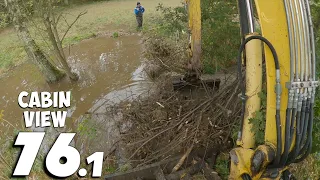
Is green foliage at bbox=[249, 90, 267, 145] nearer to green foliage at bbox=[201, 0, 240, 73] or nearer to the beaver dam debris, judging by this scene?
the beaver dam debris

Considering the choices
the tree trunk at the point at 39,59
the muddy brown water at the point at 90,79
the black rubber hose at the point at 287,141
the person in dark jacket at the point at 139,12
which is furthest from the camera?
A: the person in dark jacket at the point at 139,12

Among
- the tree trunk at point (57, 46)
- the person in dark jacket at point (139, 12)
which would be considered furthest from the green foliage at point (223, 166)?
the person in dark jacket at point (139, 12)

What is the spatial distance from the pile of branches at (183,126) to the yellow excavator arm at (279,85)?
1.56 m

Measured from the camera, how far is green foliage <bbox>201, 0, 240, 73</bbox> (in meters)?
7.26

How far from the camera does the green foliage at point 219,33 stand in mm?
7258

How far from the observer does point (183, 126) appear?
4730mm

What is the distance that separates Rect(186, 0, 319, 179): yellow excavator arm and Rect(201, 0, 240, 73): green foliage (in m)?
4.53

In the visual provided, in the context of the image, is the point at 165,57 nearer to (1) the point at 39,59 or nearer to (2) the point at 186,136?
(1) the point at 39,59

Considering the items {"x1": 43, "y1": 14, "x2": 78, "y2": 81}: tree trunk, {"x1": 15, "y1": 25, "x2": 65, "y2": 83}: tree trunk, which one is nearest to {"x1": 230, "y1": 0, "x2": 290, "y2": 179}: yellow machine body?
{"x1": 43, "y1": 14, "x2": 78, "y2": 81}: tree trunk

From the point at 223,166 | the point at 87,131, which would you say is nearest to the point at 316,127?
the point at 223,166

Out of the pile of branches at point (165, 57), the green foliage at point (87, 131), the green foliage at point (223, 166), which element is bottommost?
the green foliage at point (223, 166)

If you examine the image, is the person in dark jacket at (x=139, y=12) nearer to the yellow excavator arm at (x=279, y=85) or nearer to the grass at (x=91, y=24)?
the grass at (x=91, y=24)

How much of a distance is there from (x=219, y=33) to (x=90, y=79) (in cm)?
437

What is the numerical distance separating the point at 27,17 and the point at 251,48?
7808mm
